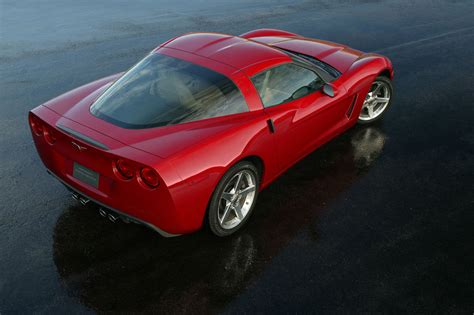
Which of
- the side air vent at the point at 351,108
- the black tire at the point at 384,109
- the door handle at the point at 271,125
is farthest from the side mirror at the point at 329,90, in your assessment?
the black tire at the point at 384,109

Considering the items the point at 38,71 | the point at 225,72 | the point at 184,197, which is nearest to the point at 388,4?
the point at 38,71

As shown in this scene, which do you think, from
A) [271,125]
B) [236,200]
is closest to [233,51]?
[271,125]

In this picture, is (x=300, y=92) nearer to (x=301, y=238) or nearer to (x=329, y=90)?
(x=329, y=90)

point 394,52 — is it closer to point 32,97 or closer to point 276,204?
point 276,204

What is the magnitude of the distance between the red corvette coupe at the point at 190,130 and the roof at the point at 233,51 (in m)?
0.01

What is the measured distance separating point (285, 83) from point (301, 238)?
1.51 meters

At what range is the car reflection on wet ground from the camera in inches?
141

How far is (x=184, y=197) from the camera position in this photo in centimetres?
349

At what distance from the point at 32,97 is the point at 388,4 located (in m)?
9.70

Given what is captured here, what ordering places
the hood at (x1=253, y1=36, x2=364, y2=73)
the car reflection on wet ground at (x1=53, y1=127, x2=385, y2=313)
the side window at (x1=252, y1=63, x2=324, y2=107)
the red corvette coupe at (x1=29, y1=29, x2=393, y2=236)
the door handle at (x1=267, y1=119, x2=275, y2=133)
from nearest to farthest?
the red corvette coupe at (x1=29, y1=29, x2=393, y2=236), the car reflection on wet ground at (x1=53, y1=127, x2=385, y2=313), the door handle at (x1=267, y1=119, x2=275, y2=133), the side window at (x1=252, y1=63, x2=324, y2=107), the hood at (x1=253, y1=36, x2=364, y2=73)

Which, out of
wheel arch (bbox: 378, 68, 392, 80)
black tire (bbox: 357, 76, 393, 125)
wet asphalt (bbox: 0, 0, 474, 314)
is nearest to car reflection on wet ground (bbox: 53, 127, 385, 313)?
wet asphalt (bbox: 0, 0, 474, 314)

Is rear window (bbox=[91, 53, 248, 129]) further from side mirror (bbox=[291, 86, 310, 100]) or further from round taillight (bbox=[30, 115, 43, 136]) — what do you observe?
side mirror (bbox=[291, 86, 310, 100])

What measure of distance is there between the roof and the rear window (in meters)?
0.25

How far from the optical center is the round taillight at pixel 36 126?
3949 mm
